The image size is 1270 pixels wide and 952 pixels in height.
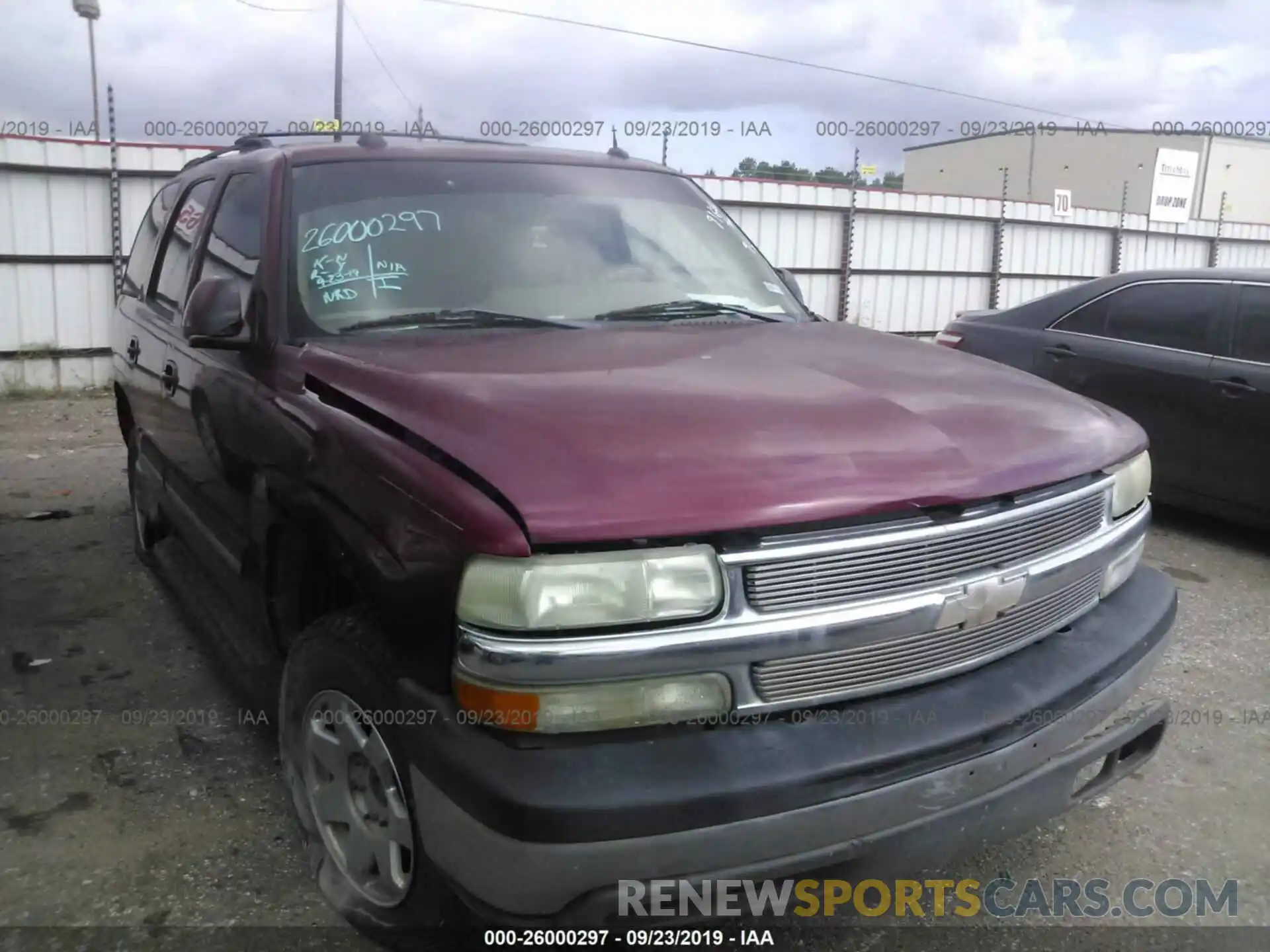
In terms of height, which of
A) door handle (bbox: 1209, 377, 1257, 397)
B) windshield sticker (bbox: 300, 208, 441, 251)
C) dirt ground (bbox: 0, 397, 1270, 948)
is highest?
windshield sticker (bbox: 300, 208, 441, 251)

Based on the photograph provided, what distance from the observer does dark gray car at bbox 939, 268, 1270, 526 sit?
520 centimetres

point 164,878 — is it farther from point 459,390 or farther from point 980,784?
point 980,784

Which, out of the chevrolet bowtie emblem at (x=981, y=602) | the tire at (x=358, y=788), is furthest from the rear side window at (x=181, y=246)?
the chevrolet bowtie emblem at (x=981, y=602)

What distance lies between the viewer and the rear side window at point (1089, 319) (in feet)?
19.6

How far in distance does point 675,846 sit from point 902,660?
22.8 inches

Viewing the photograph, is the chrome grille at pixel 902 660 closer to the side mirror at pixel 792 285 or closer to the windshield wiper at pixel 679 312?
the windshield wiper at pixel 679 312

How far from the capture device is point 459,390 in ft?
7.01

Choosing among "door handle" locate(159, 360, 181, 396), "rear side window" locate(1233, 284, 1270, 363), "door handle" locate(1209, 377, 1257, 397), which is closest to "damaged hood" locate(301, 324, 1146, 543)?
"door handle" locate(159, 360, 181, 396)

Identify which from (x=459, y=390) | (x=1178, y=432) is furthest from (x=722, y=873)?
(x=1178, y=432)

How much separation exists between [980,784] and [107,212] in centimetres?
999

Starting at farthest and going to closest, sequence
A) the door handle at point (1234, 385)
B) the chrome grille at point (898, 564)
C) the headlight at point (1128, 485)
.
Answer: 1. the door handle at point (1234, 385)
2. the headlight at point (1128, 485)
3. the chrome grille at point (898, 564)

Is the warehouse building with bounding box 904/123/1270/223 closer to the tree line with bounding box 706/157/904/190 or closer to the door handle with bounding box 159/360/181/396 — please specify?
the tree line with bounding box 706/157/904/190

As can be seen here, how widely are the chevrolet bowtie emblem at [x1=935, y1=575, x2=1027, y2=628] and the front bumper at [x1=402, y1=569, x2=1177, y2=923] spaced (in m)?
0.14

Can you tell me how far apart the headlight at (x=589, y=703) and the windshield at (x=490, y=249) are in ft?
4.04
